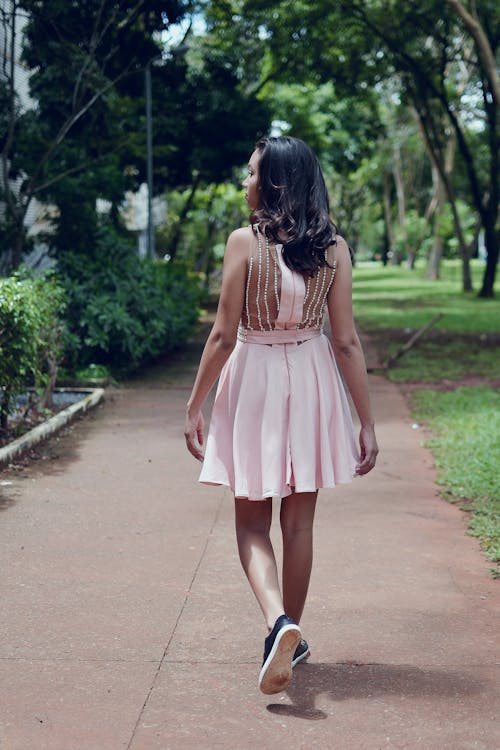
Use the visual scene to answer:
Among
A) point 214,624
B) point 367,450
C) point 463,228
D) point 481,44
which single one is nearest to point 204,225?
point 481,44

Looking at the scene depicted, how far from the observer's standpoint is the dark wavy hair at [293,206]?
354 centimetres

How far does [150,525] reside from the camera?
20.2ft

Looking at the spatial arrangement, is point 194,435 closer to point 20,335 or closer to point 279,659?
point 279,659

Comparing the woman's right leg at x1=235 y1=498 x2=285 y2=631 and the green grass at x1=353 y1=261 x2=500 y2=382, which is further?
the green grass at x1=353 y1=261 x2=500 y2=382

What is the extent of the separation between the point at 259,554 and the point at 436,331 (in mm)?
16200

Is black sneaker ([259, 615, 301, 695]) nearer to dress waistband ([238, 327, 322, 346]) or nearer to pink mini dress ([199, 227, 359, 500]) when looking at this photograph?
pink mini dress ([199, 227, 359, 500])

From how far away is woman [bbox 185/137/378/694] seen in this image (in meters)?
3.56

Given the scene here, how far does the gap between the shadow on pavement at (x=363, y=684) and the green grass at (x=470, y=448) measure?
1.44m

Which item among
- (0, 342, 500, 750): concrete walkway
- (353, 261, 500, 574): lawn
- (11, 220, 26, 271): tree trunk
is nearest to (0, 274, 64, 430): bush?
(0, 342, 500, 750): concrete walkway

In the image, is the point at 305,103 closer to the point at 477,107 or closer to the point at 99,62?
the point at 477,107

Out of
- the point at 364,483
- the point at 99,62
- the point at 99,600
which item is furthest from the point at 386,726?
the point at 99,62

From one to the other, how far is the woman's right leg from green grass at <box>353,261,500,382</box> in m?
9.38

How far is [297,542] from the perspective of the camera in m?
3.82

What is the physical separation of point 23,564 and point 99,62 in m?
12.2
